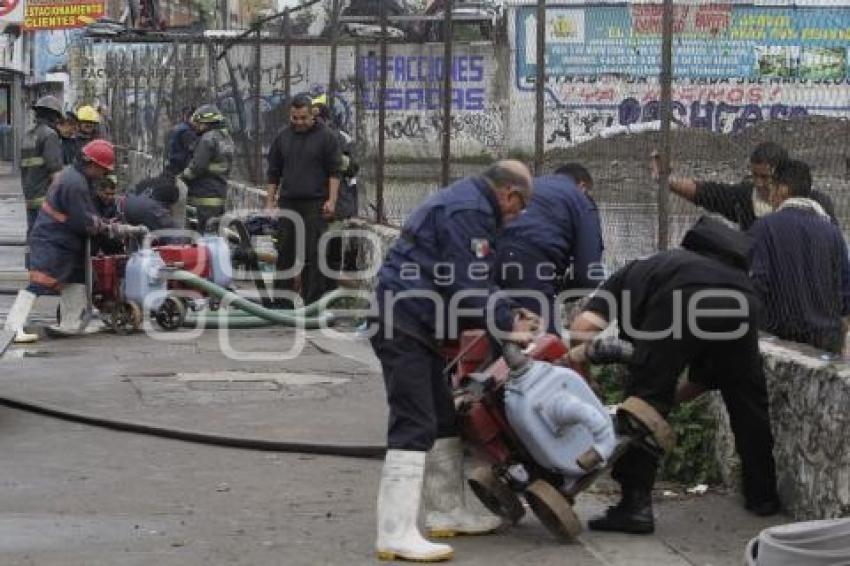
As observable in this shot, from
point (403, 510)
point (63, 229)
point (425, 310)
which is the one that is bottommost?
point (403, 510)

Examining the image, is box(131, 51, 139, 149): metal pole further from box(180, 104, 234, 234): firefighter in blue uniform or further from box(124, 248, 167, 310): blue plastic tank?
box(124, 248, 167, 310): blue plastic tank

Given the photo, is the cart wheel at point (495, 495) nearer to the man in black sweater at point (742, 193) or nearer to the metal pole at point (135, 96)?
the man in black sweater at point (742, 193)

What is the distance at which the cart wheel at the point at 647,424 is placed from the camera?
286 inches

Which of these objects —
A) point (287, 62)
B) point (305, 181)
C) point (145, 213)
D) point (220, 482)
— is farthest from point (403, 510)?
point (287, 62)

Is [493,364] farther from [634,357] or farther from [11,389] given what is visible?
[11,389]

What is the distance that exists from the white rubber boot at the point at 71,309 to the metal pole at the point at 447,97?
9.84ft

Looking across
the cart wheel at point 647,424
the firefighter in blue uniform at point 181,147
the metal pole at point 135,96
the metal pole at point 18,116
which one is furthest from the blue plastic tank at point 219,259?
the metal pole at point 18,116

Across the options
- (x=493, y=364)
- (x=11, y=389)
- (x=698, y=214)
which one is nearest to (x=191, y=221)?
(x=11, y=389)

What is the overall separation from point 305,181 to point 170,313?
5.69 ft

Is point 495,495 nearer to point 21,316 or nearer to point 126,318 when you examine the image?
point 21,316

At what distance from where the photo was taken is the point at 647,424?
7.25 meters

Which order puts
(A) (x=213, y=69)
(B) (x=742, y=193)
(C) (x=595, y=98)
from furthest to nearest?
(A) (x=213, y=69)
(C) (x=595, y=98)
(B) (x=742, y=193)

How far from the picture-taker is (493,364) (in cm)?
736

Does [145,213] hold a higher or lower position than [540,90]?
lower
